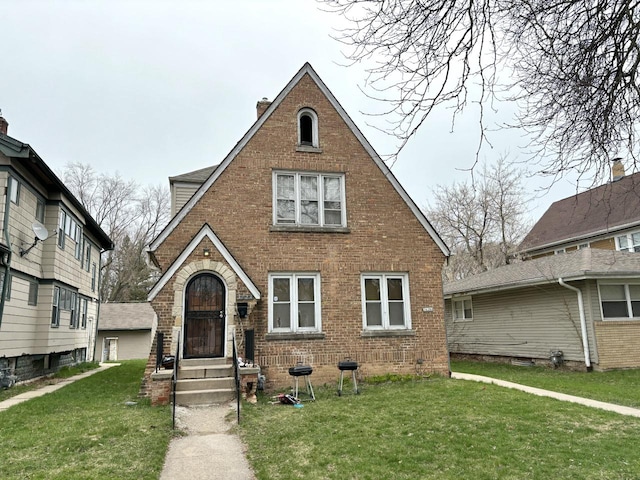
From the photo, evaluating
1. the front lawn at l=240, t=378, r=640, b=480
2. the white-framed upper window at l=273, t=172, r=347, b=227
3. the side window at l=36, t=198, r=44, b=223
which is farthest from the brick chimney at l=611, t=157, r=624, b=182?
the side window at l=36, t=198, r=44, b=223

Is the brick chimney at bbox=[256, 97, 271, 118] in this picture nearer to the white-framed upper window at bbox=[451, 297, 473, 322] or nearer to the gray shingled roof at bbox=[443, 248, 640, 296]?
the gray shingled roof at bbox=[443, 248, 640, 296]

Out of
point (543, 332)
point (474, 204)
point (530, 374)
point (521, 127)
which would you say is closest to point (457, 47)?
point (521, 127)

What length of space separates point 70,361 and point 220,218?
37.9ft

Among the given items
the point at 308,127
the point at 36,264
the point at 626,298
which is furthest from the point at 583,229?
the point at 36,264

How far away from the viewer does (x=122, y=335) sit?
29250 mm

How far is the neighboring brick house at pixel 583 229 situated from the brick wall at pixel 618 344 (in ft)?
26.1

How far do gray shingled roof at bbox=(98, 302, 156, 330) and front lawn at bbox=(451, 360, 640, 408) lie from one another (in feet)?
67.5

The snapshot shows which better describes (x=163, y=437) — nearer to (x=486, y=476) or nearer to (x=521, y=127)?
(x=486, y=476)

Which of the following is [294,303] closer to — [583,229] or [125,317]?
[125,317]

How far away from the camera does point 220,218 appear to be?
1162cm

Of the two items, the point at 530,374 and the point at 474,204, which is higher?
the point at 474,204

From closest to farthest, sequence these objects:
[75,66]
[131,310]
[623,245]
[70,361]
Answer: [75,66]
[70,361]
[623,245]
[131,310]

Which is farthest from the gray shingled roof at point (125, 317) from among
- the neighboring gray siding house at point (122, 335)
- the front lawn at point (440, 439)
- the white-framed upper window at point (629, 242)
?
the white-framed upper window at point (629, 242)

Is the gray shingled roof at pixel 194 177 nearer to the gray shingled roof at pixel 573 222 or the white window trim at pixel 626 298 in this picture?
the white window trim at pixel 626 298
